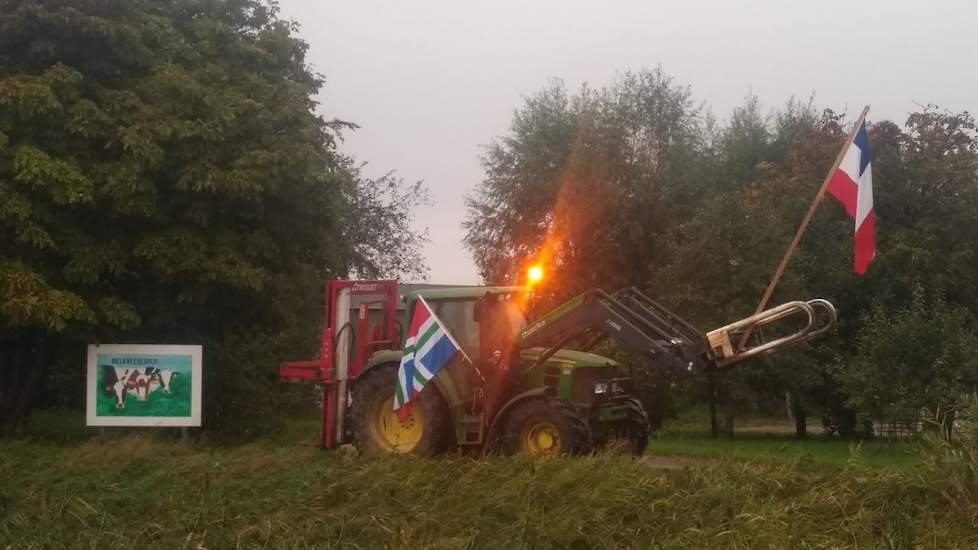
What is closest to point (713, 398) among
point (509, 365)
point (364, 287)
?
point (364, 287)

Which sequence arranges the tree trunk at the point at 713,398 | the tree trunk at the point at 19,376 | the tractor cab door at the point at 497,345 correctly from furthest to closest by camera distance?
the tree trunk at the point at 713,398, the tree trunk at the point at 19,376, the tractor cab door at the point at 497,345

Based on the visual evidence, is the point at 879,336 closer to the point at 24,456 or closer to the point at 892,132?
the point at 892,132

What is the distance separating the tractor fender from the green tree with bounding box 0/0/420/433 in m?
5.44

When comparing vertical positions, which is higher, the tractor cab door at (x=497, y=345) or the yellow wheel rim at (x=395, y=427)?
the tractor cab door at (x=497, y=345)

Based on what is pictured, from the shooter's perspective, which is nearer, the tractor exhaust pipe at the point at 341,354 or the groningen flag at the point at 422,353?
the groningen flag at the point at 422,353

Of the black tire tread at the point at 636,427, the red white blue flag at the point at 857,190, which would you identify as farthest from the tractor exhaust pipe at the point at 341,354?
the red white blue flag at the point at 857,190

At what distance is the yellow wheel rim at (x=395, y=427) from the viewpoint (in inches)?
545

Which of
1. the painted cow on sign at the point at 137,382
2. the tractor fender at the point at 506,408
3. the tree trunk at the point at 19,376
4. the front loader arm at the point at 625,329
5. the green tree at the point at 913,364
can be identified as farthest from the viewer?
the green tree at the point at 913,364

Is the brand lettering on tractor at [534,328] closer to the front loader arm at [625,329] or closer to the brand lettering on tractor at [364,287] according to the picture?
the front loader arm at [625,329]

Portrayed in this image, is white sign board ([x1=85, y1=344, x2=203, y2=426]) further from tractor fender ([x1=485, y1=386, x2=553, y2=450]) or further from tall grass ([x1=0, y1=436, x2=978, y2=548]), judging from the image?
tractor fender ([x1=485, y1=386, x2=553, y2=450])

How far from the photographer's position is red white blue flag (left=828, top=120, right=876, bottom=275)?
12.5 metres

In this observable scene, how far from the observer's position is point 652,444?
61.0 feet

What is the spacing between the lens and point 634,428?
14.0m

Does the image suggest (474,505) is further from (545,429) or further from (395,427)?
(395,427)
